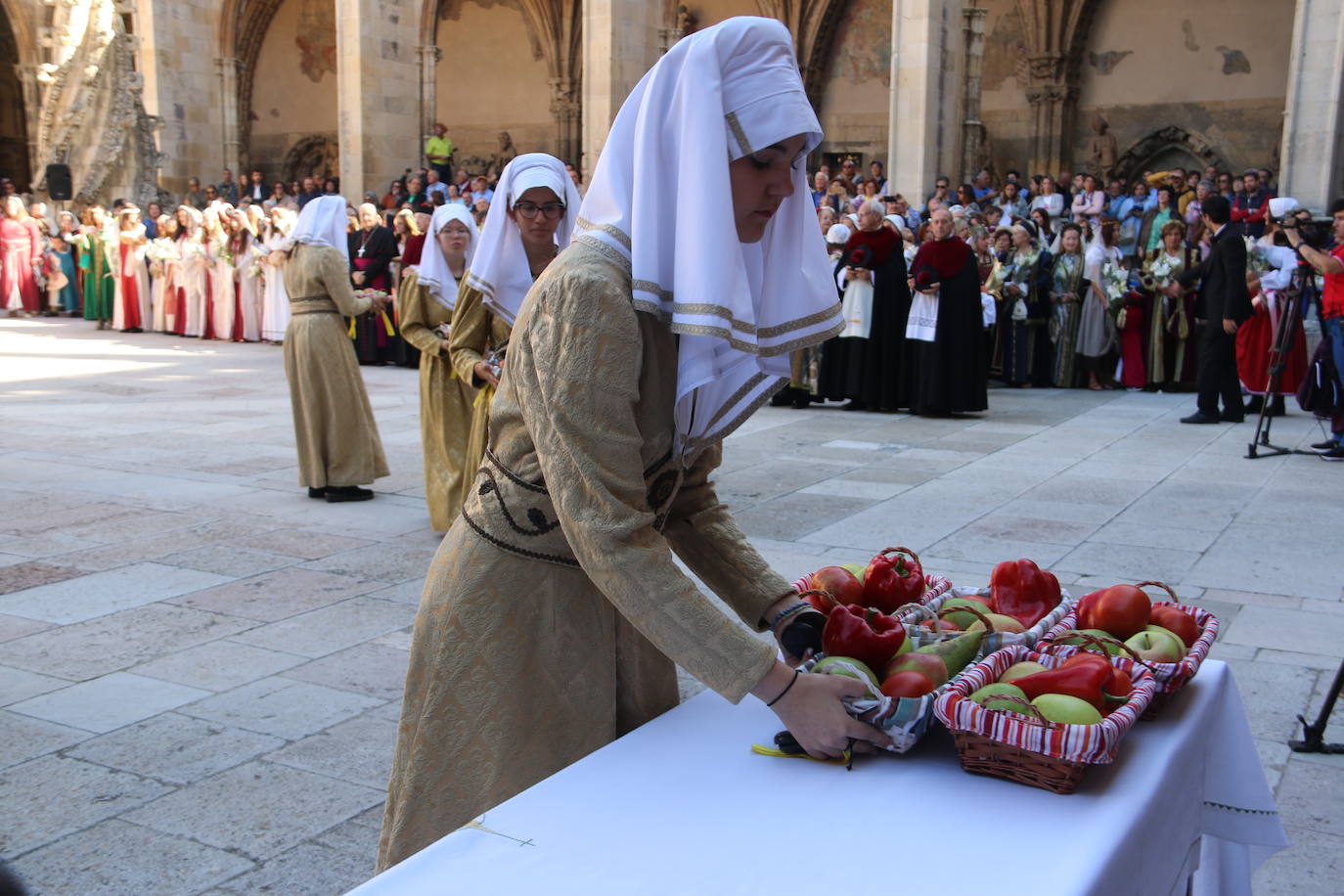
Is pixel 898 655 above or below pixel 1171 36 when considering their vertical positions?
below

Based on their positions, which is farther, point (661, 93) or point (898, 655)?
point (898, 655)

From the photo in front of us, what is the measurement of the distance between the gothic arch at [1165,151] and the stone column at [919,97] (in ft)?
27.1

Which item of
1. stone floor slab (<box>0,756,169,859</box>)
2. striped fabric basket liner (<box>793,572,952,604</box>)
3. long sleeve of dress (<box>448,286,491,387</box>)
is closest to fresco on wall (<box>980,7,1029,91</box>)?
long sleeve of dress (<box>448,286,491,387</box>)

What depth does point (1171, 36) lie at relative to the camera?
73.2ft

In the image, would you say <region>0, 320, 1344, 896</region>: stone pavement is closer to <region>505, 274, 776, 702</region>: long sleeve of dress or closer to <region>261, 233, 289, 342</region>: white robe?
<region>505, 274, 776, 702</region>: long sleeve of dress

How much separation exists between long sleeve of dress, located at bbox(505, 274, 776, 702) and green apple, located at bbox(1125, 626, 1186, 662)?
703mm

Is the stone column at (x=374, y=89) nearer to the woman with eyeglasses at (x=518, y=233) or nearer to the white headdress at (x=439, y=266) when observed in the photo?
the white headdress at (x=439, y=266)

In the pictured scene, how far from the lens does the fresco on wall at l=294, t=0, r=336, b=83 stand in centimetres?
3025

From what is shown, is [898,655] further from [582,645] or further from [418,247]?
[418,247]

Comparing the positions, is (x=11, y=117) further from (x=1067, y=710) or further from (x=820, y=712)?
(x=1067, y=710)

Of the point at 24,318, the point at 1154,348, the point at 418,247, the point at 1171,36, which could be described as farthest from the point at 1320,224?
the point at 24,318

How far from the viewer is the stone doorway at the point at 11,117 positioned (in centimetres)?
3130

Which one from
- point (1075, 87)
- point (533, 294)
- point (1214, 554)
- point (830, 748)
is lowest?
point (1214, 554)

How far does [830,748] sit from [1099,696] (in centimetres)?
41
